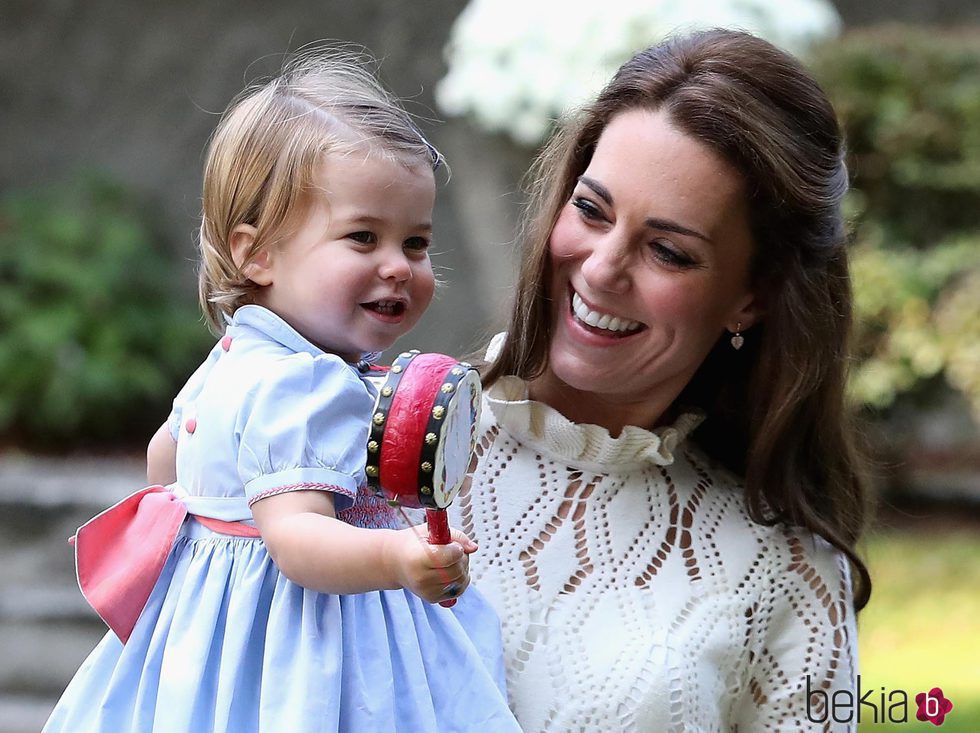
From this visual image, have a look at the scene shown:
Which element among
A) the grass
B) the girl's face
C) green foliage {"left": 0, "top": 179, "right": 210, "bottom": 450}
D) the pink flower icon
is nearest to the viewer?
the girl's face

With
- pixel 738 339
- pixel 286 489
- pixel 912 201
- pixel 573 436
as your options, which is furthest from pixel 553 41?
pixel 286 489

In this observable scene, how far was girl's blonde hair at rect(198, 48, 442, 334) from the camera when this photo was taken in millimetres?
2053

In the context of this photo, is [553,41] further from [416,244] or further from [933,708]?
[416,244]

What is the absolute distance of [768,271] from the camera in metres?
2.53

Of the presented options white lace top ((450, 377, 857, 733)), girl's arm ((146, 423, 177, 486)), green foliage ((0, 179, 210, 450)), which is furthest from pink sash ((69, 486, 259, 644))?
green foliage ((0, 179, 210, 450))

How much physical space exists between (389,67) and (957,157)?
296cm

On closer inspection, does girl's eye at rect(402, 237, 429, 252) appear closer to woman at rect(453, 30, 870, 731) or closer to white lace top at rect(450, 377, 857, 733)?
woman at rect(453, 30, 870, 731)

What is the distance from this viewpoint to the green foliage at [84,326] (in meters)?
6.66

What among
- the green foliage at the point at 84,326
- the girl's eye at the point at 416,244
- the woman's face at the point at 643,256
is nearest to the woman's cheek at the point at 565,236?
the woman's face at the point at 643,256

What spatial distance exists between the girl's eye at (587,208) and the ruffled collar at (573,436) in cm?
35

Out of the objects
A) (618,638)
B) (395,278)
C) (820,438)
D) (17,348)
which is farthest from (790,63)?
(17,348)

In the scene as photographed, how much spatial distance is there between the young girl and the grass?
3018mm

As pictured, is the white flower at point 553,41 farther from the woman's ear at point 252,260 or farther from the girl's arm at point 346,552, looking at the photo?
the girl's arm at point 346,552

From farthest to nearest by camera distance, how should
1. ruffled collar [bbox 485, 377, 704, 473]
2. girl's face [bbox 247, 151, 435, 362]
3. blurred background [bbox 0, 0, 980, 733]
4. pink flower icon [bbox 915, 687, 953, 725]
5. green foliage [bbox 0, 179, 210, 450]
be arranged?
green foliage [bbox 0, 179, 210, 450] → blurred background [bbox 0, 0, 980, 733] → pink flower icon [bbox 915, 687, 953, 725] → ruffled collar [bbox 485, 377, 704, 473] → girl's face [bbox 247, 151, 435, 362]
